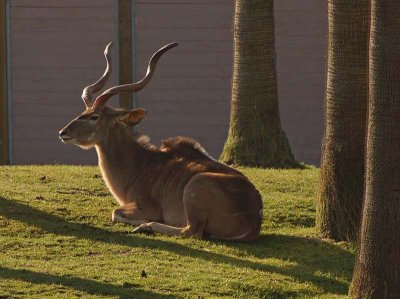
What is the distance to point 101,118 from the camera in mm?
11492

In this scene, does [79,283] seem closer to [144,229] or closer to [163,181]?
[144,229]

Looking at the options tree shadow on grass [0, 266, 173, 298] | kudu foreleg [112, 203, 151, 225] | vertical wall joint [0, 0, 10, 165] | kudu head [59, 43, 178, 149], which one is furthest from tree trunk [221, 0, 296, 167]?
tree shadow on grass [0, 266, 173, 298]

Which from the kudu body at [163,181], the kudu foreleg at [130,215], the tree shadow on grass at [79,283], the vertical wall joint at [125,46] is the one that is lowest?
the tree shadow on grass at [79,283]

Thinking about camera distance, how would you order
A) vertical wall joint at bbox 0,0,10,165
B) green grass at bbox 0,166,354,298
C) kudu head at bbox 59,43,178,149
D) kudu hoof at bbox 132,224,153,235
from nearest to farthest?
green grass at bbox 0,166,354,298 → kudu hoof at bbox 132,224,153,235 → kudu head at bbox 59,43,178,149 → vertical wall joint at bbox 0,0,10,165

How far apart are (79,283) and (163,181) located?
96.2 inches

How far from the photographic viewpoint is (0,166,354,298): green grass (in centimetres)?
886

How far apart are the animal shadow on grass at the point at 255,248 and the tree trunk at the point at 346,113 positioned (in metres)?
0.39

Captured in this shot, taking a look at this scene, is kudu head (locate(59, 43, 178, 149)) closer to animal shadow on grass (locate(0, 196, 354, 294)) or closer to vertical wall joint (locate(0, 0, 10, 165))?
animal shadow on grass (locate(0, 196, 354, 294))

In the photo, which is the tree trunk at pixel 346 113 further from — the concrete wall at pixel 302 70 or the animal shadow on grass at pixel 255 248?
the concrete wall at pixel 302 70

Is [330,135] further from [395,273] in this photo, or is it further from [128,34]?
[128,34]

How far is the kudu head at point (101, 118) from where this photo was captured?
11.4 meters

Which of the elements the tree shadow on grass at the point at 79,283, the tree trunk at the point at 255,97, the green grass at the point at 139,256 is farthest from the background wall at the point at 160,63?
the tree shadow on grass at the point at 79,283

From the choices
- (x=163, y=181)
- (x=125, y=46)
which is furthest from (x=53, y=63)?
(x=163, y=181)

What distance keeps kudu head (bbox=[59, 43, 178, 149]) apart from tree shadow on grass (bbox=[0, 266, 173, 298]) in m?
2.42
